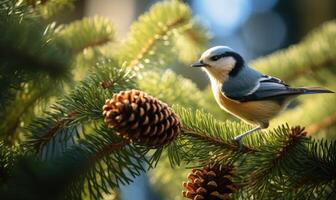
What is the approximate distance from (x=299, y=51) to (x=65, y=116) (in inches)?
46.4

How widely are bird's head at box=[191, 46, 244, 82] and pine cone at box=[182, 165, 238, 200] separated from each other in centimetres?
93

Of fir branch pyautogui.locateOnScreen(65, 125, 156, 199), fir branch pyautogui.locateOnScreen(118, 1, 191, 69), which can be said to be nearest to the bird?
fir branch pyautogui.locateOnScreen(118, 1, 191, 69)

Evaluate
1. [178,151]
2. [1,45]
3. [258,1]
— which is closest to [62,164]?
[1,45]

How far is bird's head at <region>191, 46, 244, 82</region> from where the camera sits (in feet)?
7.06

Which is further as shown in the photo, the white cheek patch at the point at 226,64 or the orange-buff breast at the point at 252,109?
the white cheek patch at the point at 226,64

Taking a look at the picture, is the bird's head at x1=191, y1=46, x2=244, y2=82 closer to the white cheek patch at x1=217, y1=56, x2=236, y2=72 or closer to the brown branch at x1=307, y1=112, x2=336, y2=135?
the white cheek patch at x1=217, y1=56, x2=236, y2=72

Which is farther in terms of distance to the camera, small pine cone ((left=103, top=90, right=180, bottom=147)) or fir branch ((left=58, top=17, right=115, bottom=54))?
fir branch ((left=58, top=17, right=115, bottom=54))

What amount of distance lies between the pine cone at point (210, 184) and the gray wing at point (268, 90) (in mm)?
720

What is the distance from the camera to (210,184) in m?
1.20

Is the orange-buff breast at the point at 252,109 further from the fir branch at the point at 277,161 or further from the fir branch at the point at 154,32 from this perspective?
the fir branch at the point at 277,161

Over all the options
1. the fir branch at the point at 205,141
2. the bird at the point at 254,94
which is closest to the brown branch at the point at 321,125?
the bird at the point at 254,94

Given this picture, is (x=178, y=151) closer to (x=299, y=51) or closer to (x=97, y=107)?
(x=97, y=107)

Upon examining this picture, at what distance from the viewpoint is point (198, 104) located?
1.78 m

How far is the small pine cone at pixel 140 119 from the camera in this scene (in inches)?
41.8
